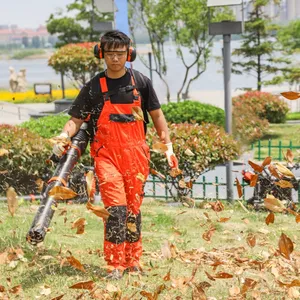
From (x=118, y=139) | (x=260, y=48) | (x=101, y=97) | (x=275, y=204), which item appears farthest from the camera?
(x=260, y=48)

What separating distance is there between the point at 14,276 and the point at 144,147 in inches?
45.9

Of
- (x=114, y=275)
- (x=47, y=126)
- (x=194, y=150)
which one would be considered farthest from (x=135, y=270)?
(x=47, y=126)

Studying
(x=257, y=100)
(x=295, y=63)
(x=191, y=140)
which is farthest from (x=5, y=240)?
(x=295, y=63)

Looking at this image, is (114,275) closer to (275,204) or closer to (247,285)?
(247,285)

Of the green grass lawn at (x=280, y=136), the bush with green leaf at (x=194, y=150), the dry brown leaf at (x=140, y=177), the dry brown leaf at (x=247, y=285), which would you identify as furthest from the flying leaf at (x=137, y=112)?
the green grass lawn at (x=280, y=136)

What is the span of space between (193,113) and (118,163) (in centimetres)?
1327

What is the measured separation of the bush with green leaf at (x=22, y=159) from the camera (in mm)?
8969

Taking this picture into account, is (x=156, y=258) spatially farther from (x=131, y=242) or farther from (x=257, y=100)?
(x=257, y=100)

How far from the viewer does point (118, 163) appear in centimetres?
457

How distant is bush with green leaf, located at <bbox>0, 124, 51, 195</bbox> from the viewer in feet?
29.4

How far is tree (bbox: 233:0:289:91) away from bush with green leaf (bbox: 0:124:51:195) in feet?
56.4

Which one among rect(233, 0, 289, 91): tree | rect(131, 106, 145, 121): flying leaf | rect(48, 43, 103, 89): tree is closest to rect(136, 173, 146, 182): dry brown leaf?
rect(131, 106, 145, 121): flying leaf

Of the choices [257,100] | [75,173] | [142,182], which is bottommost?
[257,100]

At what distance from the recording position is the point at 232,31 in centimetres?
899
